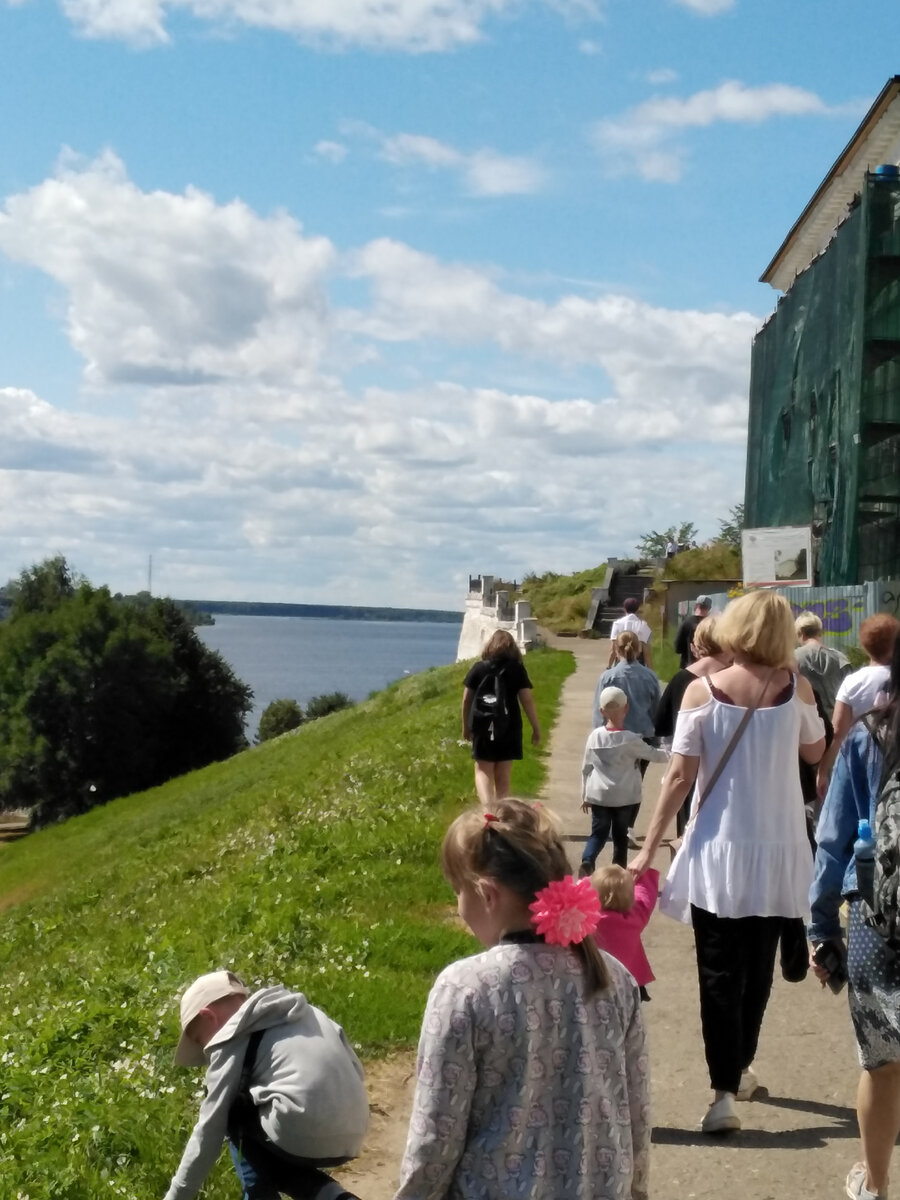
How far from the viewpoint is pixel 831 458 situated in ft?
111

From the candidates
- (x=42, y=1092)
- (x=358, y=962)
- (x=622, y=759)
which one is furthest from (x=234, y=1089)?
(x=622, y=759)

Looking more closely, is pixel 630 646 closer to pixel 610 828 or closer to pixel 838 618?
pixel 610 828

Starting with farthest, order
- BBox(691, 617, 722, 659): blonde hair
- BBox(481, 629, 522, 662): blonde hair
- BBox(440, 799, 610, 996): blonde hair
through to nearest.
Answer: BBox(481, 629, 522, 662): blonde hair < BBox(691, 617, 722, 659): blonde hair < BBox(440, 799, 610, 996): blonde hair

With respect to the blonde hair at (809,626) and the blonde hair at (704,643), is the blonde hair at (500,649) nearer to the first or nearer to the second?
the blonde hair at (809,626)

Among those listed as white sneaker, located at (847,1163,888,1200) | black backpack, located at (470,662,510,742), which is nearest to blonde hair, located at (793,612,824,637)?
black backpack, located at (470,662,510,742)

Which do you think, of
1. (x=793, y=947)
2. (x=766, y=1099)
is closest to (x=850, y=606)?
(x=766, y=1099)

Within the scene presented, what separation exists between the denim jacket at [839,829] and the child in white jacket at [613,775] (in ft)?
16.7

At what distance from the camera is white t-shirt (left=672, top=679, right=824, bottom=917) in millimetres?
5434

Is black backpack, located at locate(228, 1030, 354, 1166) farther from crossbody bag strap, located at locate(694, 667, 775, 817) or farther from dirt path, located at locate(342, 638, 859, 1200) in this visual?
crossbody bag strap, located at locate(694, 667, 775, 817)

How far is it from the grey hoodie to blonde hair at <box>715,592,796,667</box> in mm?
2143

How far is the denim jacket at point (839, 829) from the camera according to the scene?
4359 mm

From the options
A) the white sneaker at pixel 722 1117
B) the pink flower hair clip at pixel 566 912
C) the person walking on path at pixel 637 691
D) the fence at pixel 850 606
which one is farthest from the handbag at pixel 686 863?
the fence at pixel 850 606

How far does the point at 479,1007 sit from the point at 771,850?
2.67 m

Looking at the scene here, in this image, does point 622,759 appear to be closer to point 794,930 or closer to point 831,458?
point 794,930
